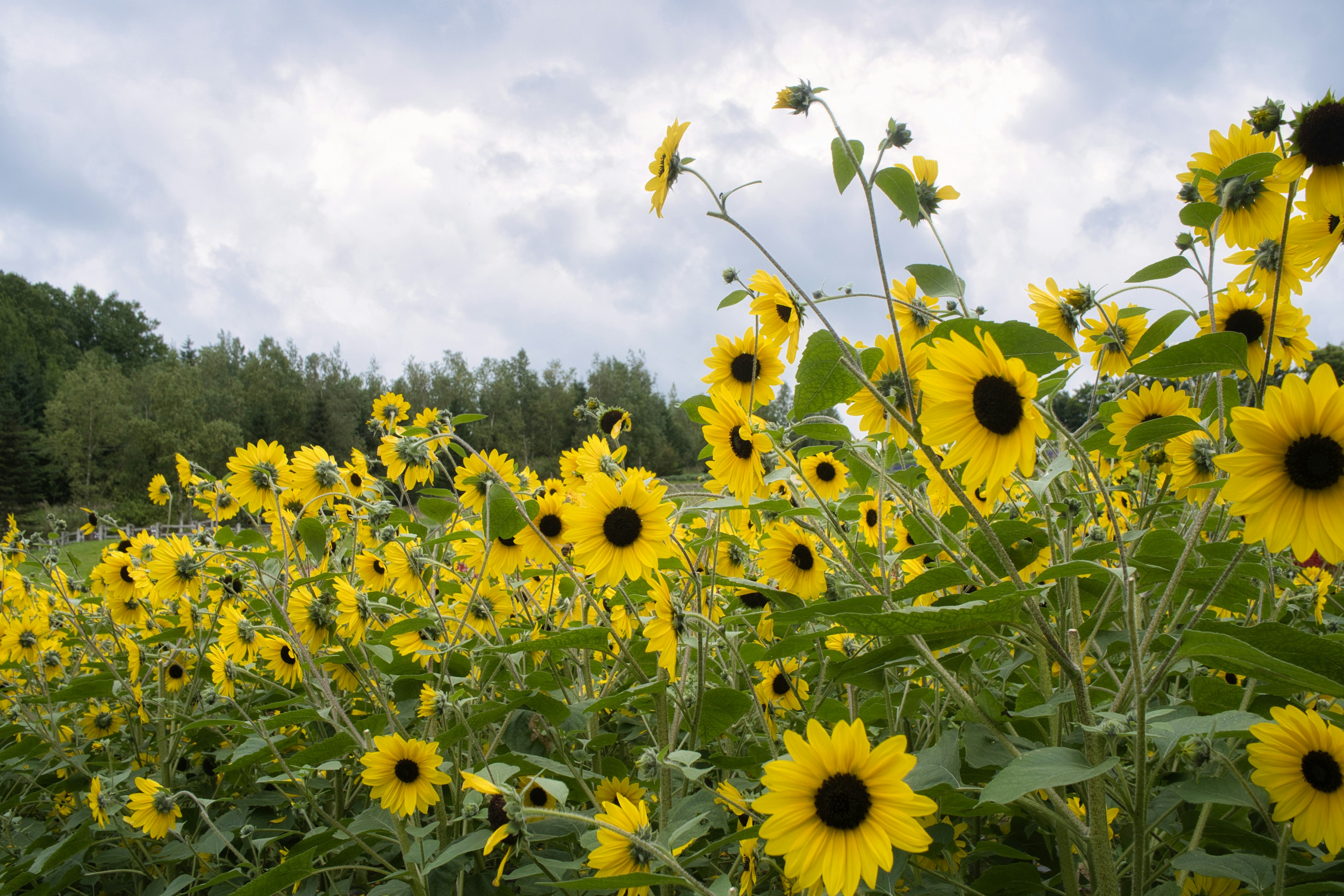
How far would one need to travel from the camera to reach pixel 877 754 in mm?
1005

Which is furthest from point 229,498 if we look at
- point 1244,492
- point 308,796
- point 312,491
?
point 1244,492

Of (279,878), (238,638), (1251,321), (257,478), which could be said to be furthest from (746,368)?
(238,638)

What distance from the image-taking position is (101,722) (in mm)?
3152

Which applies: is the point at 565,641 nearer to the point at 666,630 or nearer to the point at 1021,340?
the point at 666,630

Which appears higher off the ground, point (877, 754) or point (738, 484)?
point (738, 484)

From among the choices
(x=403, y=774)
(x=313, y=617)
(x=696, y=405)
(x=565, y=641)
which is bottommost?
(x=403, y=774)

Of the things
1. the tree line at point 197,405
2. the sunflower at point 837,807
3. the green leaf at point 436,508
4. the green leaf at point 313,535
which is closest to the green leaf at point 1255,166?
the sunflower at point 837,807

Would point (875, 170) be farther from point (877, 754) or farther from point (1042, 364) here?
point (877, 754)

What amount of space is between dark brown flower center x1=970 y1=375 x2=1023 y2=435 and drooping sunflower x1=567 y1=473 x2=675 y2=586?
85cm

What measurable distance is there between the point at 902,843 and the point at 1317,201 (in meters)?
1.30

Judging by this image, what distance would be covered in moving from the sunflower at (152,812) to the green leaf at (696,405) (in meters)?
2.08

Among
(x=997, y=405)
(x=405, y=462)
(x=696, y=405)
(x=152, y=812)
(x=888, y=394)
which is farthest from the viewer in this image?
(x=405, y=462)

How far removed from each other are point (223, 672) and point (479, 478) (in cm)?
142

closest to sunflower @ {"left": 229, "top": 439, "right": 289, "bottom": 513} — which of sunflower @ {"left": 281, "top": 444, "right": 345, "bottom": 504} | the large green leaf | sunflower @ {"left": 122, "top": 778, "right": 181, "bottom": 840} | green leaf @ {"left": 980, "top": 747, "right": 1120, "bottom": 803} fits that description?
sunflower @ {"left": 281, "top": 444, "right": 345, "bottom": 504}
